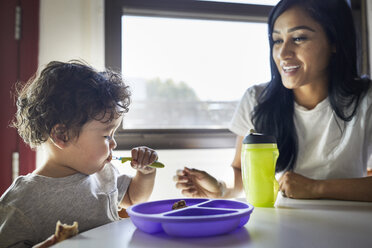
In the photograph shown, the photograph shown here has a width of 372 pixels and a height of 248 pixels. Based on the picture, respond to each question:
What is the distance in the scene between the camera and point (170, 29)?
1.97 meters

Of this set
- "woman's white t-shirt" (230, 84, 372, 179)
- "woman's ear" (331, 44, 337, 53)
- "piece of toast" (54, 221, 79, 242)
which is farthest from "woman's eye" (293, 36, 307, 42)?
"piece of toast" (54, 221, 79, 242)

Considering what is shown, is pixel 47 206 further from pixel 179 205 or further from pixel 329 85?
pixel 329 85

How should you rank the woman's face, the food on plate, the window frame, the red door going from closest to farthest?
1. the food on plate
2. the woman's face
3. the red door
4. the window frame

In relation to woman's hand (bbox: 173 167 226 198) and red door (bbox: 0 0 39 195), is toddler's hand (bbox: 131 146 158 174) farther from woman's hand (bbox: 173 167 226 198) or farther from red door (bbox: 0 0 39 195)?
red door (bbox: 0 0 39 195)

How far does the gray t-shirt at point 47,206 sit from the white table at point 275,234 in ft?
0.76

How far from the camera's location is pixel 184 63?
198cm

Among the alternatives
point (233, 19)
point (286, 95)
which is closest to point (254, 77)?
point (233, 19)

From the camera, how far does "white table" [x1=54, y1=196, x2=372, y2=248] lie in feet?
1.63

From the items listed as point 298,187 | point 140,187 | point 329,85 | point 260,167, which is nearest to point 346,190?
point 298,187

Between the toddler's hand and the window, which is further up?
the window

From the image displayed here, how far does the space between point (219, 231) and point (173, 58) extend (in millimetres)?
1562

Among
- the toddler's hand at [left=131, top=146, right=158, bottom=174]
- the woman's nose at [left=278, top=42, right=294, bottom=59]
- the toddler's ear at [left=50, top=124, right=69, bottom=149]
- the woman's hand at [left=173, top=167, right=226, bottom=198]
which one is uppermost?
the woman's nose at [left=278, top=42, right=294, bottom=59]

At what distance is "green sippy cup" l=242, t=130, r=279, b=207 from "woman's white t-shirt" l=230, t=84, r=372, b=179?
0.51 m

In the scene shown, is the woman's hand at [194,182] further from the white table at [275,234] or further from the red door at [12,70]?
the red door at [12,70]
